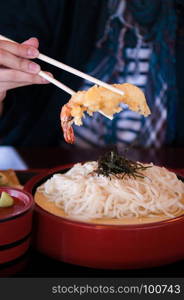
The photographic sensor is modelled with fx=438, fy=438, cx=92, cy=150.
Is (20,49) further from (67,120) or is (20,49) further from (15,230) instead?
(15,230)

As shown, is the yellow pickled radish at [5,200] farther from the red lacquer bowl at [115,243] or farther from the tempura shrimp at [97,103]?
the tempura shrimp at [97,103]

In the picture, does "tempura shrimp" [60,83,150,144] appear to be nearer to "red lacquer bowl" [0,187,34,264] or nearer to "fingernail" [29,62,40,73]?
"fingernail" [29,62,40,73]

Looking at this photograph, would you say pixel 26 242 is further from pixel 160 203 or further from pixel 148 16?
pixel 148 16

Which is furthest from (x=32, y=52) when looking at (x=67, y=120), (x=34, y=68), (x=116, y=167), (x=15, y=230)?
(x=15, y=230)

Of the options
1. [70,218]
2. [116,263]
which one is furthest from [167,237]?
[70,218]

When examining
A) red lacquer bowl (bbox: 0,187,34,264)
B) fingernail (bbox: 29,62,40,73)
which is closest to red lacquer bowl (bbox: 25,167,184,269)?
red lacquer bowl (bbox: 0,187,34,264)

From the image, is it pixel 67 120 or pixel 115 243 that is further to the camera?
pixel 67 120
